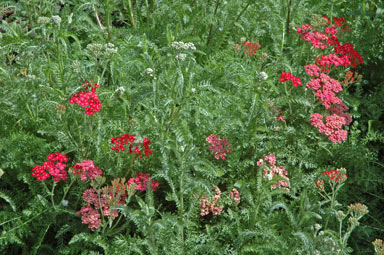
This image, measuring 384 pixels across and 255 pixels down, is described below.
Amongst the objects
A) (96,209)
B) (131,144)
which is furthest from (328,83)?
(96,209)

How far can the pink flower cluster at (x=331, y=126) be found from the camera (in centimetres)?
303

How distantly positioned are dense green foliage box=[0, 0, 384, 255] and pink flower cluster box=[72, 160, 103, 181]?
0.04 m

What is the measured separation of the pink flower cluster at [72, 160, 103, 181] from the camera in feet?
8.16

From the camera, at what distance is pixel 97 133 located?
2.74 meters

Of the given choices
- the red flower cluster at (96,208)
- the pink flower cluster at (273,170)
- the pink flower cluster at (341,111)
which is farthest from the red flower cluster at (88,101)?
the pink flower cluster at (341,111)

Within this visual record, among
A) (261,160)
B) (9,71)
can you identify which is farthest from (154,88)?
(9,71)

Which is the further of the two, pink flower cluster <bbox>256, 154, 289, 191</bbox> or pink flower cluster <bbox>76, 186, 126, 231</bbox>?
pink flower cluster <bbox>256, 154, 289, 191</bbox>

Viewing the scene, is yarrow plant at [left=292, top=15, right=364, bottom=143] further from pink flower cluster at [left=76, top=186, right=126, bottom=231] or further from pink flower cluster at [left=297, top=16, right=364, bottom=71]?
pink flower cluster at [left=76, top=186, right=126, bottom=231]

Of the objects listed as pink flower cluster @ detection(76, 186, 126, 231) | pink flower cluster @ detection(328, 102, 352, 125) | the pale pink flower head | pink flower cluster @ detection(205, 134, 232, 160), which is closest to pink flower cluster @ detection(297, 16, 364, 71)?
pink flower cluster @ detection(328, 102, 352, 125)

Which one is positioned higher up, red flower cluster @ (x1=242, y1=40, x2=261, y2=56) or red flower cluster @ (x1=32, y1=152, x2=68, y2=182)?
red flower cluster @ (x1=242, y1=40, x2=261, y2=56)

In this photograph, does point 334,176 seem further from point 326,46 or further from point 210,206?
point 326,46

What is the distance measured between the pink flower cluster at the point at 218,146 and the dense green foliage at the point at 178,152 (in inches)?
3.0

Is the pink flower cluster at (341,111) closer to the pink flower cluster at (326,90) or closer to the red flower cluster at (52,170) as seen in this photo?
the pink flower cluster at (326,90)

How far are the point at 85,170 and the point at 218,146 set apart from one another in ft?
2.73
